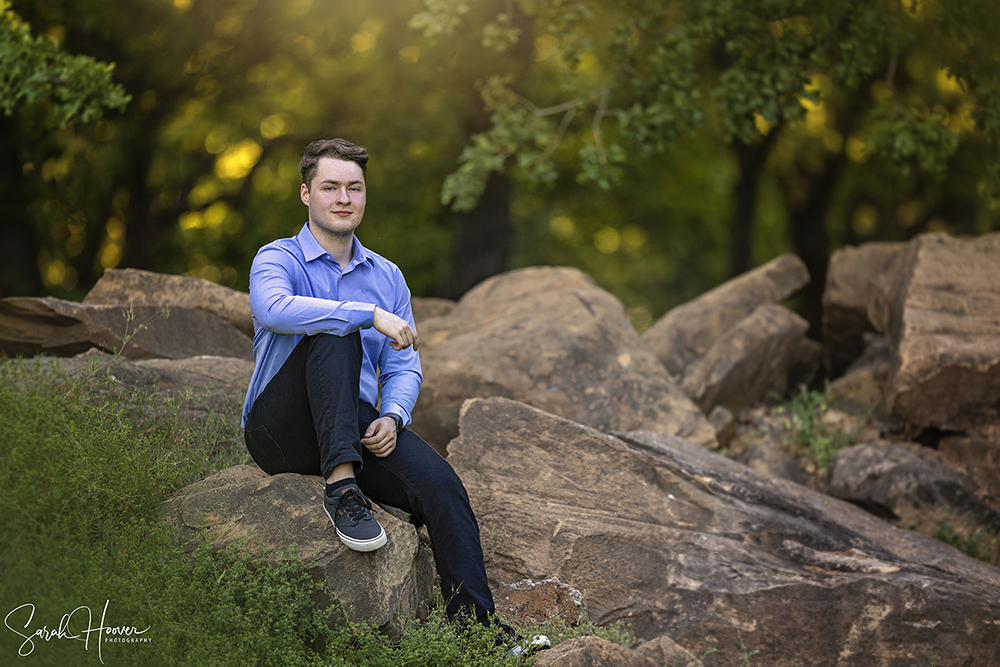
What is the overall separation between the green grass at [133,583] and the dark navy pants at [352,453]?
240 millimetres

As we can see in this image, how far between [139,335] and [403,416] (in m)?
3.14

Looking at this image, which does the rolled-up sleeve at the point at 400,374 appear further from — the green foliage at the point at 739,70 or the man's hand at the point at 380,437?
the green foliage at the point at 739,70

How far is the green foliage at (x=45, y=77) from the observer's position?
6805 mm

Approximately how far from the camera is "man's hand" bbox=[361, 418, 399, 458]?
3.80 m

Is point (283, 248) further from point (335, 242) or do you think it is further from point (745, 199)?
point (745, 199)

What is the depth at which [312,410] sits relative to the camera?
3645 millimetres

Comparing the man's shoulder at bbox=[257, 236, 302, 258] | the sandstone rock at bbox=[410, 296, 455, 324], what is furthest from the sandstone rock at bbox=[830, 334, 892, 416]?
the man's shoulder at bbox=[257, 236, 302, 258]

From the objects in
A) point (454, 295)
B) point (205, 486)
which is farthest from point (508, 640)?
point (454, 295)

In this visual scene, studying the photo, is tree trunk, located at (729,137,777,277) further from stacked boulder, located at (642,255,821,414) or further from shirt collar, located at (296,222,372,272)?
shirt collar, located at (296,222,372,272)

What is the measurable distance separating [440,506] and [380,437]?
43cm

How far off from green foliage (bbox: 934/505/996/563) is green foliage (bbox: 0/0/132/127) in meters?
7.69

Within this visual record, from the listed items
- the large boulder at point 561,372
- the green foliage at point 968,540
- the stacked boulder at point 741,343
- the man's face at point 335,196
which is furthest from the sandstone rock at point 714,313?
the man's face at point 335,196

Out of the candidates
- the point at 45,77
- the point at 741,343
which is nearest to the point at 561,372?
the point at 741,343

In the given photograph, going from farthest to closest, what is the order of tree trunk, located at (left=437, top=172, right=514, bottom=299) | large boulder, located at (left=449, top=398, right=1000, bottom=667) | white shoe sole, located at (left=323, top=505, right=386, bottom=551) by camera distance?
tree trunk, located at (left=437, top=172, right=514, bottom=299)
large boulder, located at (left=449, top=398, right=1000, bottom=667)
white shoe sole, located at (left=323, top=505, right=386, bottom=551)
